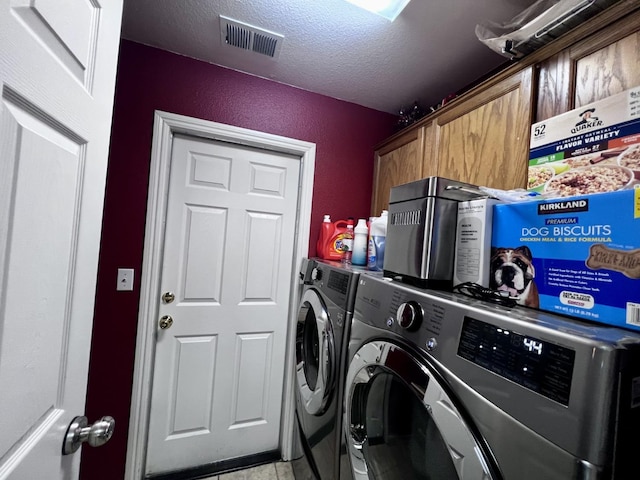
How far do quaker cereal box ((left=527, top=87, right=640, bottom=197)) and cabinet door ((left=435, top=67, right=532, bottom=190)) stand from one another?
156mm

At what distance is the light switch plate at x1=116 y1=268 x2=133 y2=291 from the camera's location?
57.0 inches

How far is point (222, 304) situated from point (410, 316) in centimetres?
131

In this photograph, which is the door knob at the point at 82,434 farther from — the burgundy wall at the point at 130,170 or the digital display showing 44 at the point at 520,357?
the burgundy wall at the point at 130,170

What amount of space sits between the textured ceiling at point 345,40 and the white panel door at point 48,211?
0.71 m

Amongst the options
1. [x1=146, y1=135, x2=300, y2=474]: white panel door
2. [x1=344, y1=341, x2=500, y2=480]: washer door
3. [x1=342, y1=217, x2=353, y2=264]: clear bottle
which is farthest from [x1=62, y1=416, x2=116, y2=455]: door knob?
[x1=342, y1=217, x2=353, y2=264]: clear bottle

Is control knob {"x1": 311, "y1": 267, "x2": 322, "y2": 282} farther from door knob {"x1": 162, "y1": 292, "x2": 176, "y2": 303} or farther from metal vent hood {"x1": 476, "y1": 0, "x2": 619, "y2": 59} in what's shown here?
metal vent hood {"x1": 476, "y1": 0, "x2": 619, "y2": 59}

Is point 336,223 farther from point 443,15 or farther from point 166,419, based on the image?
point 166,419

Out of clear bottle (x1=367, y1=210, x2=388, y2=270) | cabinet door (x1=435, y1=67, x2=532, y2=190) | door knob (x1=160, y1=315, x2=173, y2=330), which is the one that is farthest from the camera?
door knob (x1=160, y1=315, x2=173, y2=330)

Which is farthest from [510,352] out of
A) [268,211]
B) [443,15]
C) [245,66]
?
[245,66]

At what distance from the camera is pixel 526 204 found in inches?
24.5

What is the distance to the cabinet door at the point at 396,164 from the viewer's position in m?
1.52

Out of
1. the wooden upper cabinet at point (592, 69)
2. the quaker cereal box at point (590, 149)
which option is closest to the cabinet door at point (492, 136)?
the wooden upper cabinet at point (592, 69)

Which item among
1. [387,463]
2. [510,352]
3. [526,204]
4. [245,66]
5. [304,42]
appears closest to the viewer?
[510,352]

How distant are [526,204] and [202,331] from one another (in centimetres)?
166
